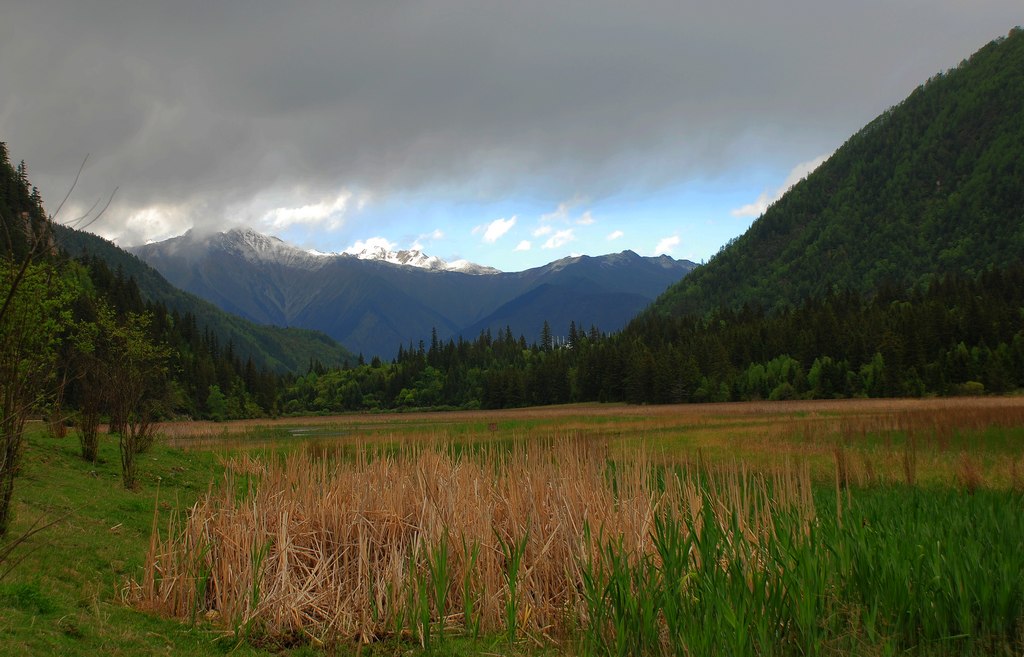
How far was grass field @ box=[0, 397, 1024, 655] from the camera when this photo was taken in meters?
7.43

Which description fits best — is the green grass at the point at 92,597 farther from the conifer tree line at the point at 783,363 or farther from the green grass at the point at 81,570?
the conifer tree line at the point at 783,363

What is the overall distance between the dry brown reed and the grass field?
4 centimetres

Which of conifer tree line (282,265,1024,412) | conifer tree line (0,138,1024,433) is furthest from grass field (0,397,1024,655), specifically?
conifer tree line (282,265,1024,412)

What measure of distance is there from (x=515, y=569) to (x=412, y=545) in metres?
2.19

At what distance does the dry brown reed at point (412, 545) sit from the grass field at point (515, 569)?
42 millimetres

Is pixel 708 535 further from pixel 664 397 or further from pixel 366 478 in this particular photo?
pixel 664 397

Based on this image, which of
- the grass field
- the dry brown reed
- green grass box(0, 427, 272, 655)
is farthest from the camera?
the dry brown reed

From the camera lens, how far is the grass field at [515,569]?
7430 mm

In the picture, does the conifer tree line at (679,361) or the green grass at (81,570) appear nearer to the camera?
the green grass at (81,570)

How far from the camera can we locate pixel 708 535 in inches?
339

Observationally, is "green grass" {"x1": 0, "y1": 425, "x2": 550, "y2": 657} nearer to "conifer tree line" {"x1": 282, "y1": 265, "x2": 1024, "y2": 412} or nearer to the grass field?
the grass field

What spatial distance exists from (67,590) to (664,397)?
8154 centimetres

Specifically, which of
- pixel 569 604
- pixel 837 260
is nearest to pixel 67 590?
pixel 569 604

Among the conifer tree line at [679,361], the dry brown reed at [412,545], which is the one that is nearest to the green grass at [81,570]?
the dry brown reed at [412,545]
